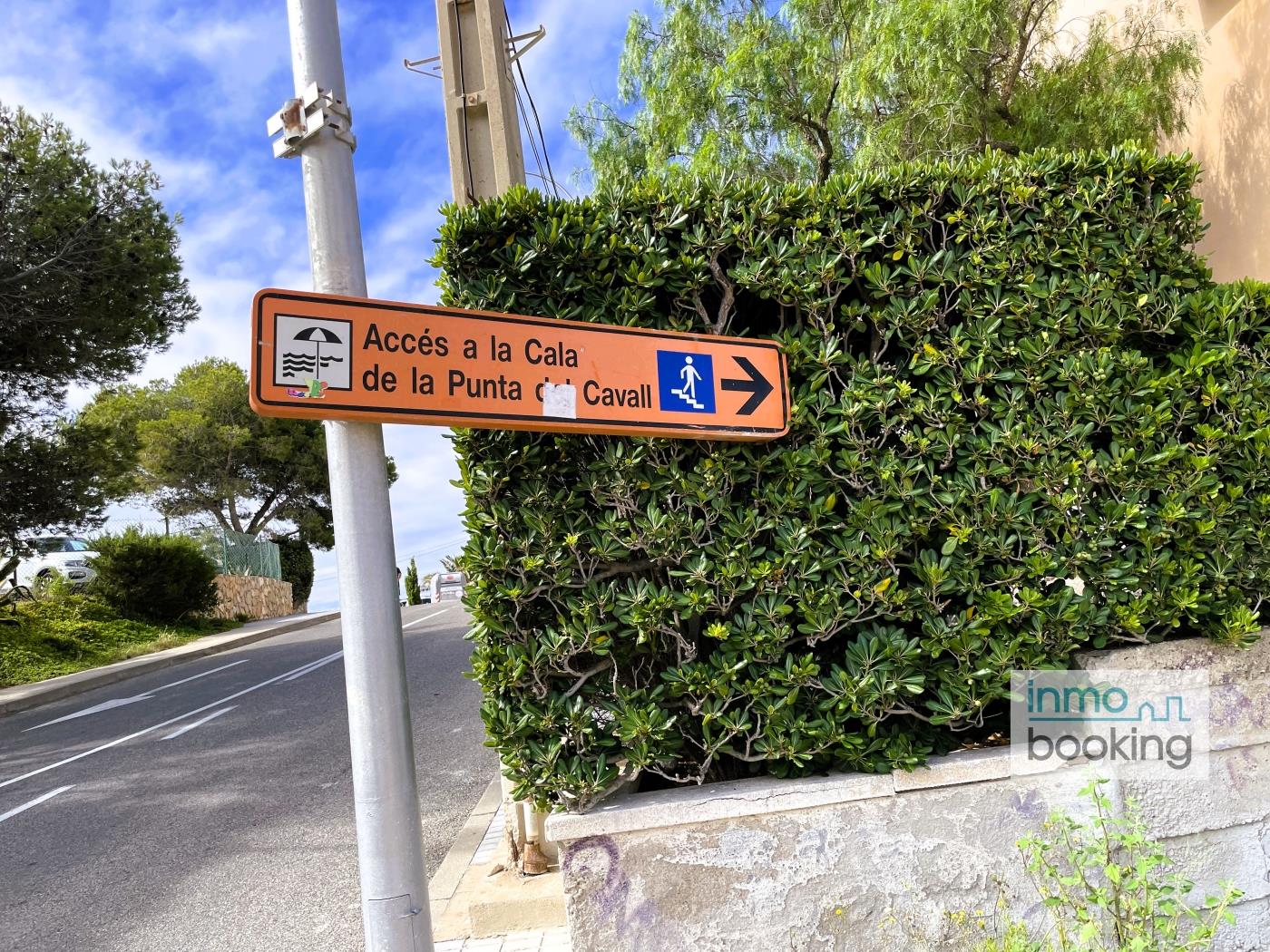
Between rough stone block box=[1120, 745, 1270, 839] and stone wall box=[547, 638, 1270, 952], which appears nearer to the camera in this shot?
stone wall box=[547, 638, 1270, 952]

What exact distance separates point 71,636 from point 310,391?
17.7 m

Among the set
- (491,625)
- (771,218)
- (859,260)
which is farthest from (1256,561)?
(491,625)

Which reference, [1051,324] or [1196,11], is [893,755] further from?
[1196,11]

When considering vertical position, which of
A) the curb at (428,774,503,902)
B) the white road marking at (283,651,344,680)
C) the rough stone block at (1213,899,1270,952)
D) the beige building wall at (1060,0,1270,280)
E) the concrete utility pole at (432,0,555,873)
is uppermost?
the beige building wall at (1060,0,1270,280)

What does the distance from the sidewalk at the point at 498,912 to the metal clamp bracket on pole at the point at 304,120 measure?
295cm

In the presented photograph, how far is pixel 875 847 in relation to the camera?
10.1ft

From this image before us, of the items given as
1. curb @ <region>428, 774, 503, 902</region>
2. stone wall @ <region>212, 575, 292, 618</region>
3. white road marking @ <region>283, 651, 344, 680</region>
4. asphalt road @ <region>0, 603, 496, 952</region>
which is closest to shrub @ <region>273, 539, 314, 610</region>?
stone wall @ <region>212, 575, 292, 618</region>

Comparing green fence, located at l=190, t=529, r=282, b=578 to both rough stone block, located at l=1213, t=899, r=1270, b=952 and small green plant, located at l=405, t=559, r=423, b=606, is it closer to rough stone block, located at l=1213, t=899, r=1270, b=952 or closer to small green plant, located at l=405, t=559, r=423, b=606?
small green plant, located at l=405, t=559, r=423, b=606

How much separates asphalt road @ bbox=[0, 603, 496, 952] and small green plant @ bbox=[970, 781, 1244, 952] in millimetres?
2949

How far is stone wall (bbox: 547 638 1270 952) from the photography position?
2949 mm

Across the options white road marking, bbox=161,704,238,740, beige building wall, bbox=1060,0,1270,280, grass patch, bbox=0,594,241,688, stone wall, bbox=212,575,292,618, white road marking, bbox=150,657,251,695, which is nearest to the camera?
white road marking, bbox=161,704,238,740

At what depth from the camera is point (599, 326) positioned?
2906mm

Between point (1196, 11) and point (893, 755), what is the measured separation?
1040 centimetres

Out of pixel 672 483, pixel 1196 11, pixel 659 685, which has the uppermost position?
pixel 1196 11
